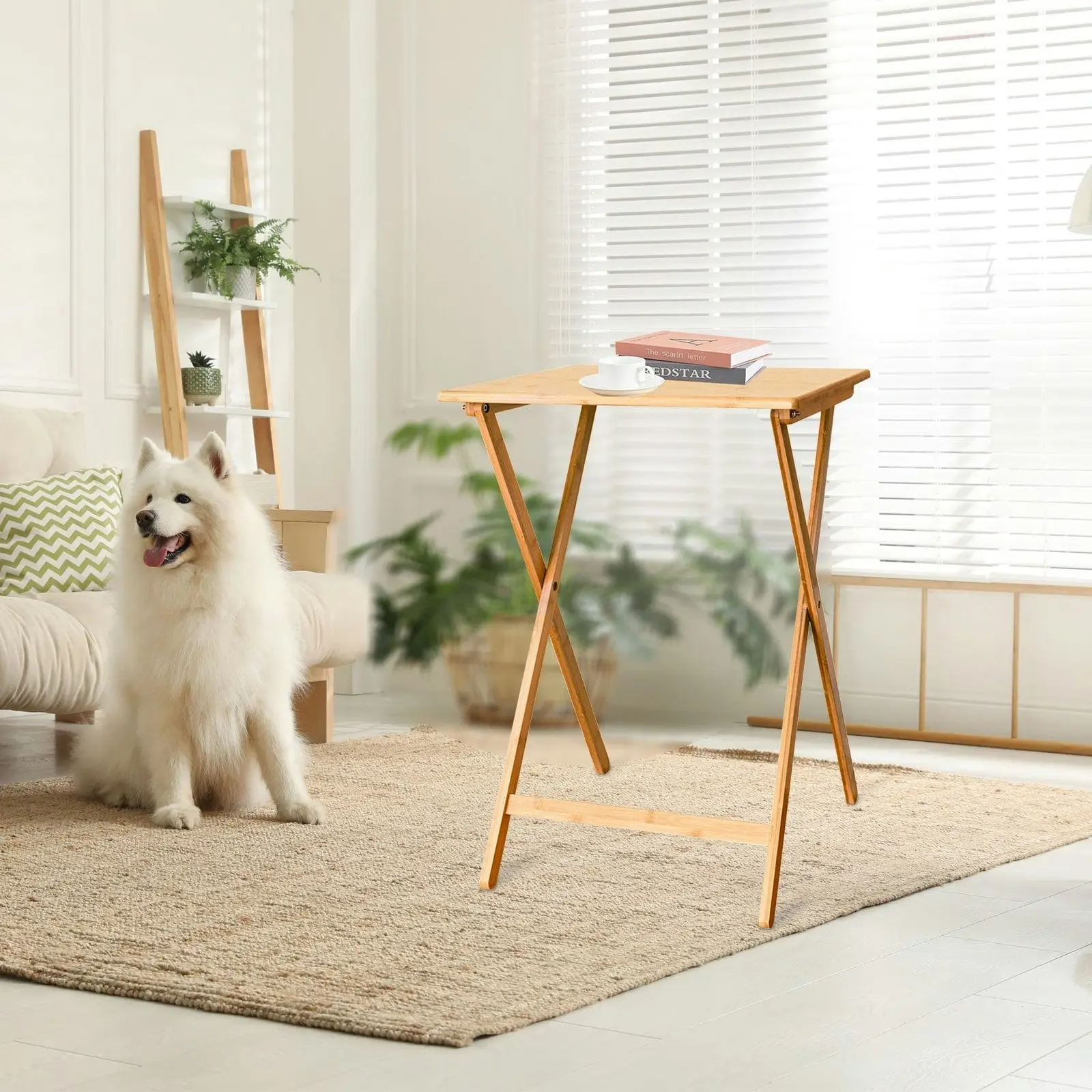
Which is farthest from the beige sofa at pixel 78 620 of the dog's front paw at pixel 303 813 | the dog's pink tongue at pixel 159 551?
the dog's front paw at pixel 303 813

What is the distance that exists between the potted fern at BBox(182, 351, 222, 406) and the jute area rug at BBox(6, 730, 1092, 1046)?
58.4 inches

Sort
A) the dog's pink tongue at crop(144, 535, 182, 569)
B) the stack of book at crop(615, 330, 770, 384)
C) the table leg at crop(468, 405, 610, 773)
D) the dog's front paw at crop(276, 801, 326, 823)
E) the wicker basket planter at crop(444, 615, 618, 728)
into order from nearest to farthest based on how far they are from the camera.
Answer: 1. the stack of book at crop(615, 330, 770, 384)
2. the table leg at crop(468, 405, 610, 773)
3. the dog's pink tongue at crop(144, 535, 182, 569)
4. the dog's front paw at crop(276, 801, 326, 823)
5. the wicker basket planter at crop(444, 615, 618, 728)

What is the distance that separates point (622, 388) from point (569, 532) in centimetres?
31

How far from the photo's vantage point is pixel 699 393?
2.60 meters

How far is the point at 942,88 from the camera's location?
4.62m

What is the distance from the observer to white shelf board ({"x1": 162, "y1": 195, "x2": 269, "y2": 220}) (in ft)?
16.2

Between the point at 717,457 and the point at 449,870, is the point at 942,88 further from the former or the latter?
the point at 449,870

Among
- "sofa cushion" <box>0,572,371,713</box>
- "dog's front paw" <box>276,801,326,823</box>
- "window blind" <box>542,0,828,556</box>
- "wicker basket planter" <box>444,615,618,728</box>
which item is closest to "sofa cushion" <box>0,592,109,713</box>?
"sofa cushion" <box>0,572,371,713</box>

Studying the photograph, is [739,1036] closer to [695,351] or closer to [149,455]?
[695,351]

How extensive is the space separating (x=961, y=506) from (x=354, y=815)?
218 cm

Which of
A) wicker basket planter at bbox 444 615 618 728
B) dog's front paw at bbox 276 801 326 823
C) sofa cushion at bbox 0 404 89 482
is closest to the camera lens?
dog's front paw at bbox 276 801 326 823

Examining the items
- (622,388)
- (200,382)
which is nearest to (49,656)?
(622,388)

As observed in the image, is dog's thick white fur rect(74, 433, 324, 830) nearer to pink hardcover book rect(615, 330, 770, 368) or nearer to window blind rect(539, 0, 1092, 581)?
pink hardcover book rect(615, 330, 770, 368)

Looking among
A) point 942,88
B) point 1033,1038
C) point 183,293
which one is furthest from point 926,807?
point 183,293
